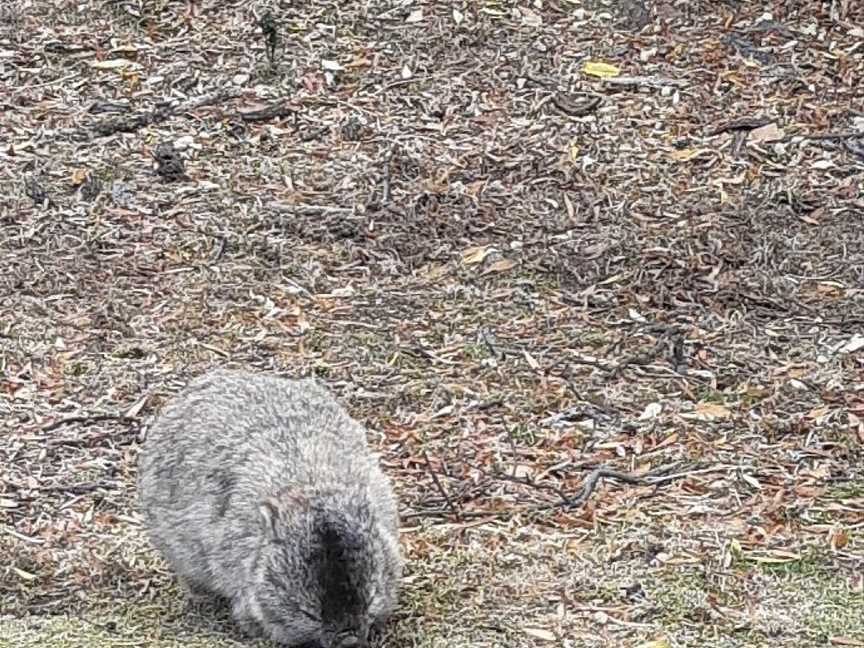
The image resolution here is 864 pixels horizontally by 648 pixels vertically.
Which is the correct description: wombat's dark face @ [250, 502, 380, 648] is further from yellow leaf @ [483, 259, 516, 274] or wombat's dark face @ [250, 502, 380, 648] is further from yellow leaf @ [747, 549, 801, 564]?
yellow leaf @ [483, 259, 516, 274]

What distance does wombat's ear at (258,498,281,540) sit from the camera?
5656 millimetres

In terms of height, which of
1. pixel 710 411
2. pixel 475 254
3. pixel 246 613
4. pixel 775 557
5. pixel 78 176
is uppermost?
pixel 775 557

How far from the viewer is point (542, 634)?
5.59 meters

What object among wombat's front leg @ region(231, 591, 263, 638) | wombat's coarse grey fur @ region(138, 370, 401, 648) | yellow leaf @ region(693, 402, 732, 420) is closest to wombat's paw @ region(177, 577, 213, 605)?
wombat's coarse grey fur @ region(138, 370, 401, 648)

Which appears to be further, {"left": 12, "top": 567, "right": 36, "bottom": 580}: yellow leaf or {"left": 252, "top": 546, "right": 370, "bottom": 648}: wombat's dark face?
{"left": 12, "top": 567, "right": 36, "bottom": 580}: yellow leaf

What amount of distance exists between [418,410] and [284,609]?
2.65 m

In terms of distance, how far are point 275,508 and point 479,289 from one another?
386 centimetres

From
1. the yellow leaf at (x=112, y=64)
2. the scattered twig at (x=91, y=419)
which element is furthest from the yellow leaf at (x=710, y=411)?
the yellow leaf at (x=112, y=64)

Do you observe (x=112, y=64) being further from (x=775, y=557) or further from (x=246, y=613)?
(x=775, y=557)

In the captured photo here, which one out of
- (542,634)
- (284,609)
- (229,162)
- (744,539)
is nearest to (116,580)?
(284,609)

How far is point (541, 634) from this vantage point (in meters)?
5.59

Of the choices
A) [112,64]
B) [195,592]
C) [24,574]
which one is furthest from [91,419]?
[112,64]

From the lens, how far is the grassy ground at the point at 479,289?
20.3ft

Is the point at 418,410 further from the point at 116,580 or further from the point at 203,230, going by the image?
the point at 203,230
